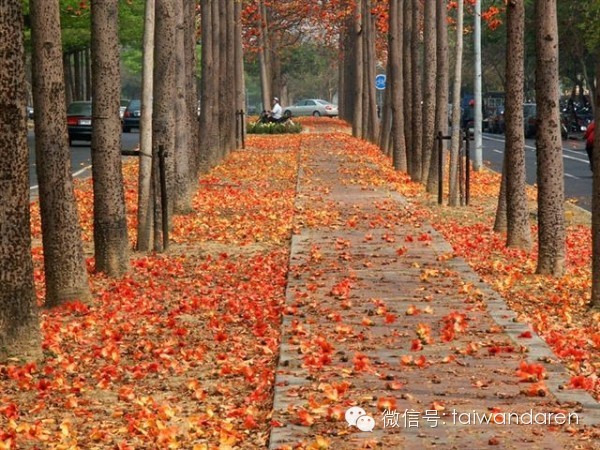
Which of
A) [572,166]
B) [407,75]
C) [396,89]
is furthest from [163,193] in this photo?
[572,166]

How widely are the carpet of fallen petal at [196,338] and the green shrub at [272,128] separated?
40450mm

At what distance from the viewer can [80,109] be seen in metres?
51.3

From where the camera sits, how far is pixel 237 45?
46125 mm

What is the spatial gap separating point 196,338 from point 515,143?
7.25 m

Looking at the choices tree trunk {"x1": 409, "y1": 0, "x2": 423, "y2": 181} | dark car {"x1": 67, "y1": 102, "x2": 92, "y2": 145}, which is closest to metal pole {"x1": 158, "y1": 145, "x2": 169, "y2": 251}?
tree trunk {"x1": 409, "y1": 0, "x2": 423, "y2": 181}

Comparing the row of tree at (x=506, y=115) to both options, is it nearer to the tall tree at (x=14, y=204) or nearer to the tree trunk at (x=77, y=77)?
the tall tree at (x=14, y=204)

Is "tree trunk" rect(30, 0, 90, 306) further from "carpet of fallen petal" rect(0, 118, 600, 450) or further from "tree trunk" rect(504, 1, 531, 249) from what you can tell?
"tree trunk" rect(504, 1, 531, 249)

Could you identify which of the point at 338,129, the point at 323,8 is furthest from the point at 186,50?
the point at 338,129

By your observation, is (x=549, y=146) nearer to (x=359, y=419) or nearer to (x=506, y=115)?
(x=506, y=115)

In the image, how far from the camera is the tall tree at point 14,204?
10016 mm

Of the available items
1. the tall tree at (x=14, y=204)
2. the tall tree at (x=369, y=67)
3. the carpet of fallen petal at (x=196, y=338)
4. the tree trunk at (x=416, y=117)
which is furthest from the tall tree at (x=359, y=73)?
the tall tree at (x=14, y=204)

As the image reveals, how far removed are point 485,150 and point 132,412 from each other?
4201 centimetres

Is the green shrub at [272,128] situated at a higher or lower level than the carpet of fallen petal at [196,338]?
lower

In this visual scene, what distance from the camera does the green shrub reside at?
61312 millimetres
